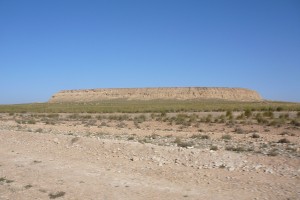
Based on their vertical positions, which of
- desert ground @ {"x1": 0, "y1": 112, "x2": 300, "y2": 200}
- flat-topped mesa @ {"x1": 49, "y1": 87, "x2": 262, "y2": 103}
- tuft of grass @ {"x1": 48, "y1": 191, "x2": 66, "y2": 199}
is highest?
flat-topped mesa @ {"x1": 49, "y1": 87, "x2": 262, "y2": 103}

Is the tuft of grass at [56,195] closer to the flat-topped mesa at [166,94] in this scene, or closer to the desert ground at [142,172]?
the desert ground at [142,172]

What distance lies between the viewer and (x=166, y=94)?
5487 inches

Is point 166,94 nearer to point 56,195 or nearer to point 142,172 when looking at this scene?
point 142,172

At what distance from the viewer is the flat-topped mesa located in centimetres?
13675

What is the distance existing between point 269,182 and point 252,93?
143 m

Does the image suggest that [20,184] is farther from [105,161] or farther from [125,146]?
[125,146]

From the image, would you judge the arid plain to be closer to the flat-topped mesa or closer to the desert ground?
the desert ground

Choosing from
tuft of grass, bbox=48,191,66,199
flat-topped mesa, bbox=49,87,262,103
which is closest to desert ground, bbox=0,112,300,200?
tuft of grass, bbox=48,191,66,199

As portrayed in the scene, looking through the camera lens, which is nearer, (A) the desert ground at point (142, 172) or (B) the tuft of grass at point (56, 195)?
(B) the tuft of grass at point (56, 195)

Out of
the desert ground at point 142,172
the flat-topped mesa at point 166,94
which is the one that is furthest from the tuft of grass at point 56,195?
the flat-topped mesa at point 166,94

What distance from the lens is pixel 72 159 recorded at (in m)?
14.2

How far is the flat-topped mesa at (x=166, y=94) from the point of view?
137m

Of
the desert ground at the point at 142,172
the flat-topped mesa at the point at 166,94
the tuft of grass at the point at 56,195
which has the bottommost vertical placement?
the tuft of grass at the point at 56,195

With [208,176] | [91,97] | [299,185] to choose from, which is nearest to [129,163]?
[208,176]
